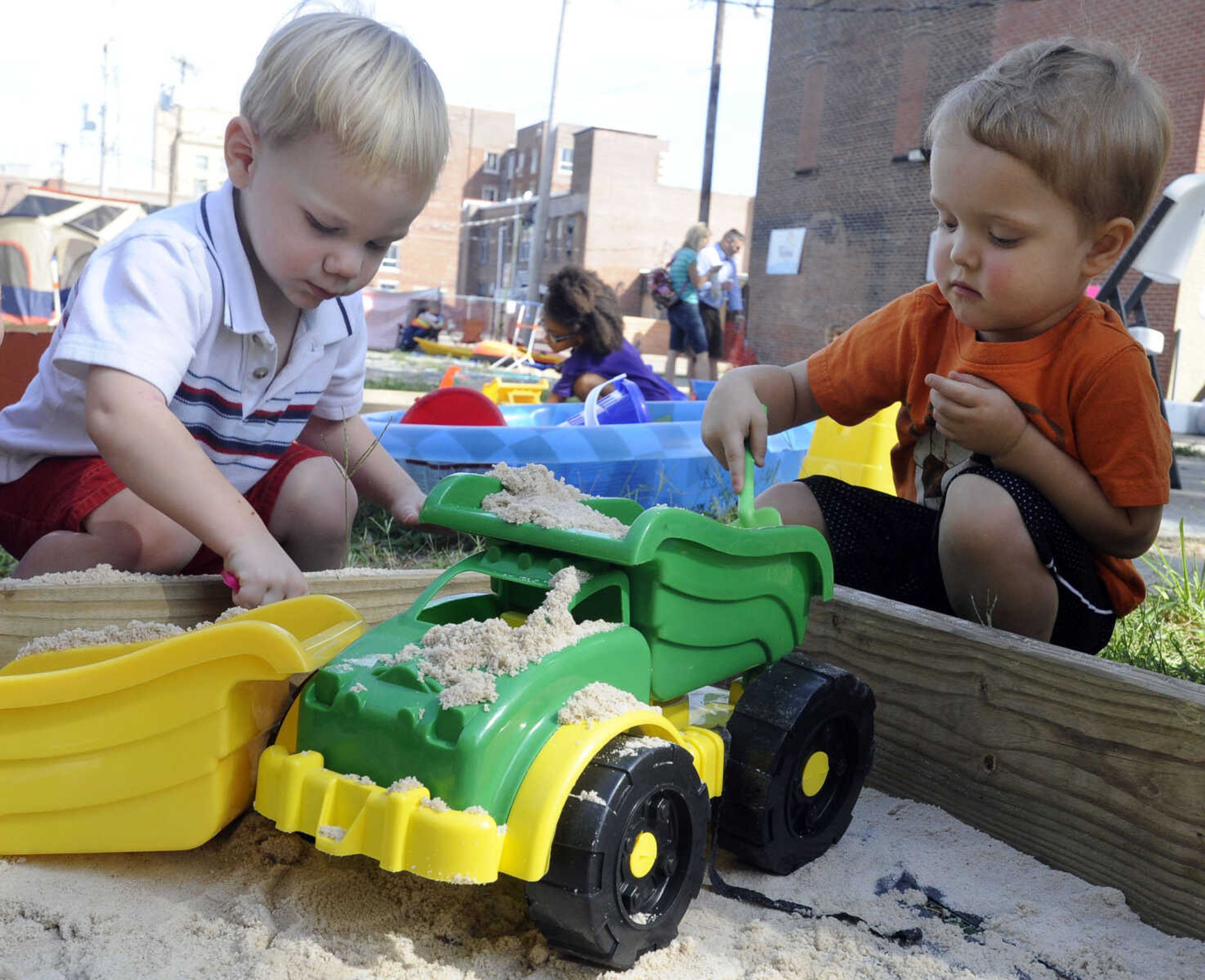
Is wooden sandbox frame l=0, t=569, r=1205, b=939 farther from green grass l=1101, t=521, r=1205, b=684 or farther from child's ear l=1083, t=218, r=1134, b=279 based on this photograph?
child's ear l=1083, t=218, r=1134, b=279

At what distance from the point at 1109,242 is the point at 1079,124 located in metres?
0.16

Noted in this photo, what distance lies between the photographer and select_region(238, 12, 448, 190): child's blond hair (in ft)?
4.16

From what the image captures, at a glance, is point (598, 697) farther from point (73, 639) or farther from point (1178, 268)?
point (1178, 268)

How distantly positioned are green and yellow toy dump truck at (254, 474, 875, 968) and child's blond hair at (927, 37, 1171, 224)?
21.9 inches

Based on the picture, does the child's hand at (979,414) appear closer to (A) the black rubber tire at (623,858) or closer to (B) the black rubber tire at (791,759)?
(B) the black rubber tire at (791,759)

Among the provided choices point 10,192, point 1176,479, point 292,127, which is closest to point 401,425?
point 292,127

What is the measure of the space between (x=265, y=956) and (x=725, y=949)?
40 cm

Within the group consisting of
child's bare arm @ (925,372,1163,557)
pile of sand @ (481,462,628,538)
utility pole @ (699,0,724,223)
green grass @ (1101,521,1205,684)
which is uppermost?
utility pole @ (699,0,724,223)

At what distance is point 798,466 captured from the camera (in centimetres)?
339

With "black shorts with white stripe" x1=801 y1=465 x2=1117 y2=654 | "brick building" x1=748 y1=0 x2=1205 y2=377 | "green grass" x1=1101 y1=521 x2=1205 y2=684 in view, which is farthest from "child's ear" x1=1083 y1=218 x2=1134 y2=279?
"brick building" x1=748 y1=0 x2=1205 y2=377

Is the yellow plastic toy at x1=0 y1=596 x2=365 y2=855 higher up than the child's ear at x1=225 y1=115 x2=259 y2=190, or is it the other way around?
the child's ear at x1=225 y1=115 x2=259 y2=190

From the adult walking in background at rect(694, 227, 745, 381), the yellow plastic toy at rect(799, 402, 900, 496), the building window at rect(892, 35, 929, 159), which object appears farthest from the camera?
the building window at rect(892, 35, 929, 159)

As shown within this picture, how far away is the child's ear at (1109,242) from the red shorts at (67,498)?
3.77ft

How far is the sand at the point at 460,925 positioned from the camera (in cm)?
85
